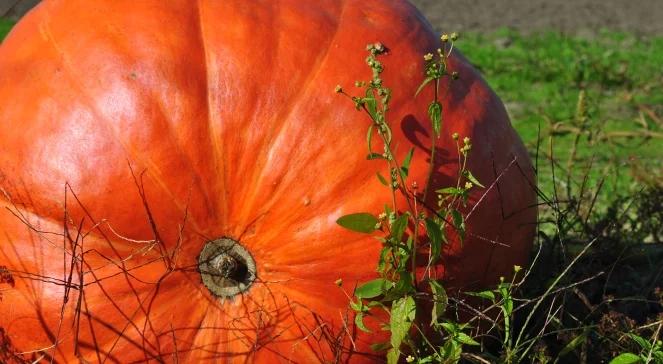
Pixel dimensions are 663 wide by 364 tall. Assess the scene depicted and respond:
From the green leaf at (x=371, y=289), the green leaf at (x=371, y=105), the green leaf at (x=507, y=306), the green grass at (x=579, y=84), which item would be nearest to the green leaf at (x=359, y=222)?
the green leaf at (x=371, y=289)

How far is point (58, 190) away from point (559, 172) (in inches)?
139

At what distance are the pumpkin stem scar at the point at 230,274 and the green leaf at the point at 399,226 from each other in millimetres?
403

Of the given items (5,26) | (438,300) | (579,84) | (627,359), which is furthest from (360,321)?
(5,26)

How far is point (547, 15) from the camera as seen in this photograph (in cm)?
1156

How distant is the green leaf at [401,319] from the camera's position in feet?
7.80

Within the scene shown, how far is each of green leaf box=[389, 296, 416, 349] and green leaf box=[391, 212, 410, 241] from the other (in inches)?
6.0

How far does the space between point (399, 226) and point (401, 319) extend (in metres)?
0.22

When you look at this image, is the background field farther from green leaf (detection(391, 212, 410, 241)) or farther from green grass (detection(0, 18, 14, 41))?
green leaf (detection(391, 212, 410, 241))

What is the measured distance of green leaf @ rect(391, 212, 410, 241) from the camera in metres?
2.38

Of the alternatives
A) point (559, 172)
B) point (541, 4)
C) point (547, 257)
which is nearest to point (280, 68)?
point (547, 257)

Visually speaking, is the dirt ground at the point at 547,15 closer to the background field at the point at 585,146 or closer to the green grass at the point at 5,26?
the background field at the point at 585,146

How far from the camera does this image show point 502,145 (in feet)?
9.56

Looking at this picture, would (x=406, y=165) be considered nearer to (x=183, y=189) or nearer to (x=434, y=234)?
(x=434, y=234)

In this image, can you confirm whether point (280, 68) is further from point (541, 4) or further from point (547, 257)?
point (541, 4)
